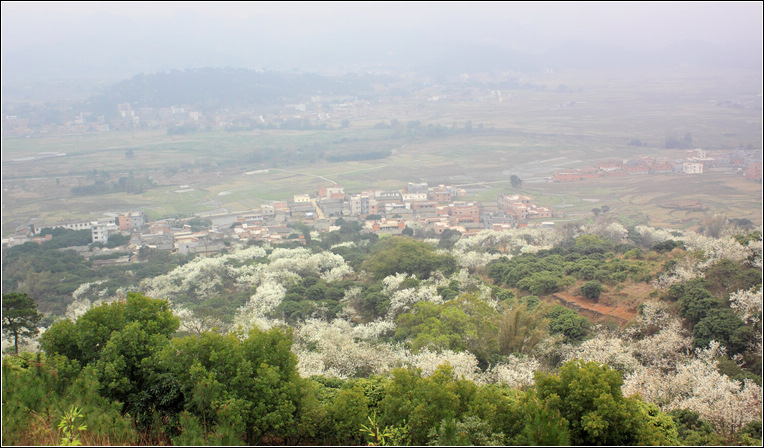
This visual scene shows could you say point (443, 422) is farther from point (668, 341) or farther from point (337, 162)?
point (337, 162)

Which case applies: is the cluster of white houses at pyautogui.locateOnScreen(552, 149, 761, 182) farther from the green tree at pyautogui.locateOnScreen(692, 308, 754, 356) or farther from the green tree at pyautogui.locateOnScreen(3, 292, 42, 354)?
the green tree at pyautogui.locateOnScreen(3, 292, 42, 354)

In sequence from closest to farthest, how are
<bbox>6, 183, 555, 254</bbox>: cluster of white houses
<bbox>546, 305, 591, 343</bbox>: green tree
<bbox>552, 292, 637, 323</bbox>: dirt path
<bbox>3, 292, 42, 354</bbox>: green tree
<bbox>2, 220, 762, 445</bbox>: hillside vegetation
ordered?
1. <bbox>2, 220, 762, 445</bbox>: hillside vegetation
2. <bbox>3, 292, 42, 354</bbox>: green tree
3. <bbox>546, 305, 591, 343</bbox>: green tree
4. <bbox>552, 292, 637, 323</bbox>: dirt path
5. <bbox>6, 183, 555, 254</bbox>: cluster of white houses

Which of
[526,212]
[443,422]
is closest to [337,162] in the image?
[526,212]

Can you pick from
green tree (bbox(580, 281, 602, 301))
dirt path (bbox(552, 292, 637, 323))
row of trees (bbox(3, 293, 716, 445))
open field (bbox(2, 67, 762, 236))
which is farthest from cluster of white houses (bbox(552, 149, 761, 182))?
row of trees (bbox(3, 293, 716, 445))

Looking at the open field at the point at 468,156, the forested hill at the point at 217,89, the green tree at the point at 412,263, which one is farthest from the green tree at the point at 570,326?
the forested hill at the point at 217,89

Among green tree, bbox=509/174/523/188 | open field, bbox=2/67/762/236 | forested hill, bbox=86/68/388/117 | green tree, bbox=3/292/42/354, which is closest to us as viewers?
green tree, bbox=3/292/42/354

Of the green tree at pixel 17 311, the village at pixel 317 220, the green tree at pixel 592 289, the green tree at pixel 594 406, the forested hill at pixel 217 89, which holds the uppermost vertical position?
the forested hill at pixel 217 89

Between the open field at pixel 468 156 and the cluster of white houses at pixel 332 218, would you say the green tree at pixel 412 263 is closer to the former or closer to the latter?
the cluster of white houses at pixel 332 218
